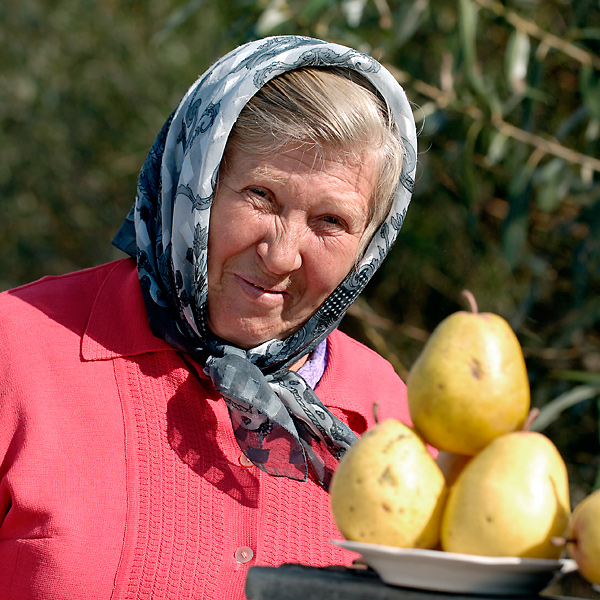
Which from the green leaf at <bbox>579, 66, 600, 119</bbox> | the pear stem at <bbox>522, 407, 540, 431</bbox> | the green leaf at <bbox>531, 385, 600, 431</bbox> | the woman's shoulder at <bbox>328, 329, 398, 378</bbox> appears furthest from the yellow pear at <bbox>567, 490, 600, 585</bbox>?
the green leaf at <bbox>579, 66, 600, 119</bbox>

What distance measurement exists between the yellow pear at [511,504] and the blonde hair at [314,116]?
755mm

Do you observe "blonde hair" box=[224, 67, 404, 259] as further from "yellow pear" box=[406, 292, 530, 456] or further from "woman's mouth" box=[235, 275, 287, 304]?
"yellow pear" box=[406, 292, 530, 456]

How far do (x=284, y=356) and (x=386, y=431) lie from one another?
718 mm

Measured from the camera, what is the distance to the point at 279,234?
1465 mm

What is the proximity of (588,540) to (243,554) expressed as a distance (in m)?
0.79

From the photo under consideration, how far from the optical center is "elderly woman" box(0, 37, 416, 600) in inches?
54.7

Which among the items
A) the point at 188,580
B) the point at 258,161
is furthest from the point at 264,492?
the point at 258,161

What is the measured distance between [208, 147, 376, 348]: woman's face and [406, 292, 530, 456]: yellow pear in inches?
21.7

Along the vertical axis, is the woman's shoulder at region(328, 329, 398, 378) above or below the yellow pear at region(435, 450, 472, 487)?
below

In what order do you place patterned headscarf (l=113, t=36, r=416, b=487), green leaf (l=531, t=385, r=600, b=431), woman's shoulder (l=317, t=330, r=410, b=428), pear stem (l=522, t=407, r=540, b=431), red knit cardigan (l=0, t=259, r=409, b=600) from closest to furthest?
pear stem (l=522, t=407, r=540, b=431) → red knit cardigan (l=0, t=259, r=409, b=600) → patterned headscarf (l=113, t=36, r=416, b=487) → woman's shoulder (l=317, t=330, r=410, b=428) → green leaf (l=531, t=385, r=600, b=431)

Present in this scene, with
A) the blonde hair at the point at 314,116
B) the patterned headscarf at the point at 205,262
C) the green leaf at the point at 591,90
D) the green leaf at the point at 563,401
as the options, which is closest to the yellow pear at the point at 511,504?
the patterned headscarf at the point at 205,262

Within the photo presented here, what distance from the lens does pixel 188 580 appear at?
4.65 ft

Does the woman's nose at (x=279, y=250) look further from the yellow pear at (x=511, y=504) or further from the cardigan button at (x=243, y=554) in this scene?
the yellow pear at (x=511, y=504)

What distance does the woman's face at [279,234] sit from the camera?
146 centimetres
